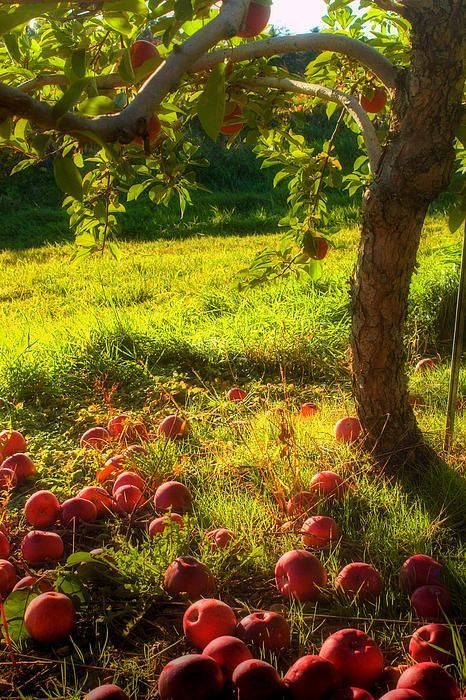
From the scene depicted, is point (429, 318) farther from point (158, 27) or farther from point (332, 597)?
point (158, 27)

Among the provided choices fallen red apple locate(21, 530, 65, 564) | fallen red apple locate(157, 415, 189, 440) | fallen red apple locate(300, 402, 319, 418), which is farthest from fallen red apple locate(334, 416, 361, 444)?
fallen red apple locate(21, 530, 65, 564)

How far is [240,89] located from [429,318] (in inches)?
80.4

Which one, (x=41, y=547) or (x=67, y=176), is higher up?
(x=67, y=176)

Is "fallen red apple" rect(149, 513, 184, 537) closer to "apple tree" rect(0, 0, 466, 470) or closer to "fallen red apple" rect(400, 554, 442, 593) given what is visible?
"fallen red apple" rect(400, 554, 442, 593)

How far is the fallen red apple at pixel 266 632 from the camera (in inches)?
60.5

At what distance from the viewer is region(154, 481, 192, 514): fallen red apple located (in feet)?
7.13

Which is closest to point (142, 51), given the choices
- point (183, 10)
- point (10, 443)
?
point (183, 10)

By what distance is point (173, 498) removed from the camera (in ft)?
7.13

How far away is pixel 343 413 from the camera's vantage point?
283cm

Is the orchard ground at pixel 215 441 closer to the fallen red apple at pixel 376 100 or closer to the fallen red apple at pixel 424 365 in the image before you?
the fallen red apple at pixel 424 365

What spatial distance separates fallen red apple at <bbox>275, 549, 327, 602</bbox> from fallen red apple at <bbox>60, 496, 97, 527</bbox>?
0.65 m

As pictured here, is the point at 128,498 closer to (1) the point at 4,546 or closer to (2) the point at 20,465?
(1) the point at 4,546

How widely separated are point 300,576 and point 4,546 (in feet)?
2.62

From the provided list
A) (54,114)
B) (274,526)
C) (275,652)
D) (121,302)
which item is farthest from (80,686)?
(121,302)
